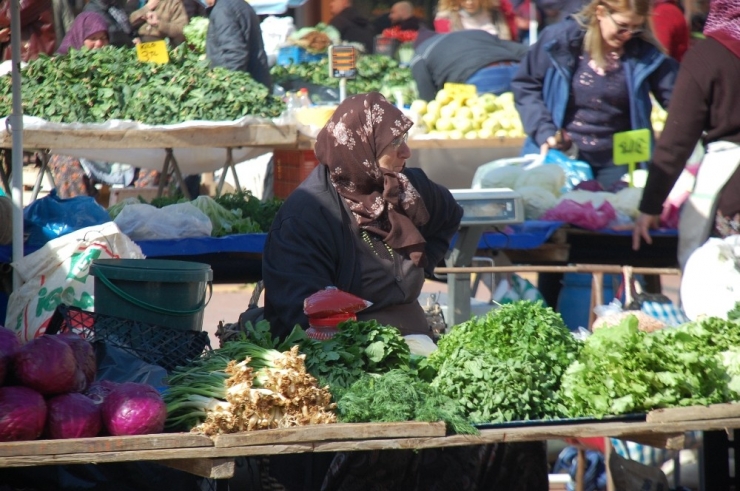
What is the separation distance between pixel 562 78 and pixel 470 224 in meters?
1.96

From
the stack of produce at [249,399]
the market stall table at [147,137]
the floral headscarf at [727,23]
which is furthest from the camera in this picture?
→ the market stall table at [147,137]

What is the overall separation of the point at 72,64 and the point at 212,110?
3.70 ft

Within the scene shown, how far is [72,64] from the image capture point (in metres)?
7.06

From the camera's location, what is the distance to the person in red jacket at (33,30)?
8.61 m

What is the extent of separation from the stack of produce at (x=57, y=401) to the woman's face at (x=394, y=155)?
5.02 feet

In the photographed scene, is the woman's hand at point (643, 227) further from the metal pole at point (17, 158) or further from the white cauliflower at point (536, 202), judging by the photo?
the metal pole at point (17, 158)

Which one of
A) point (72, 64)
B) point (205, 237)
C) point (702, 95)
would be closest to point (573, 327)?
point (702, 95)

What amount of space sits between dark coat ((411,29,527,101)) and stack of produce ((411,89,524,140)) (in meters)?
0.58

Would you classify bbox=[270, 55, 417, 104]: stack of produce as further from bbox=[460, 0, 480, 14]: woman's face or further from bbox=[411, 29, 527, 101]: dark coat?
Answer: bbox=[460, 0, 480, 14]: woman's face

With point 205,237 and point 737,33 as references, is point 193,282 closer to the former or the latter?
point 205,237

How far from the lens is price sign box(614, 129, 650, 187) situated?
5664 millimetres

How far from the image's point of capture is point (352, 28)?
1276 cm

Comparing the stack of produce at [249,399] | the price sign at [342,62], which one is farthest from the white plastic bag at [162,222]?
the stack of produce at [249,399]

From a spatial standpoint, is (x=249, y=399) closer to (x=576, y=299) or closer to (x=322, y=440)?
(x=322, y=440)
